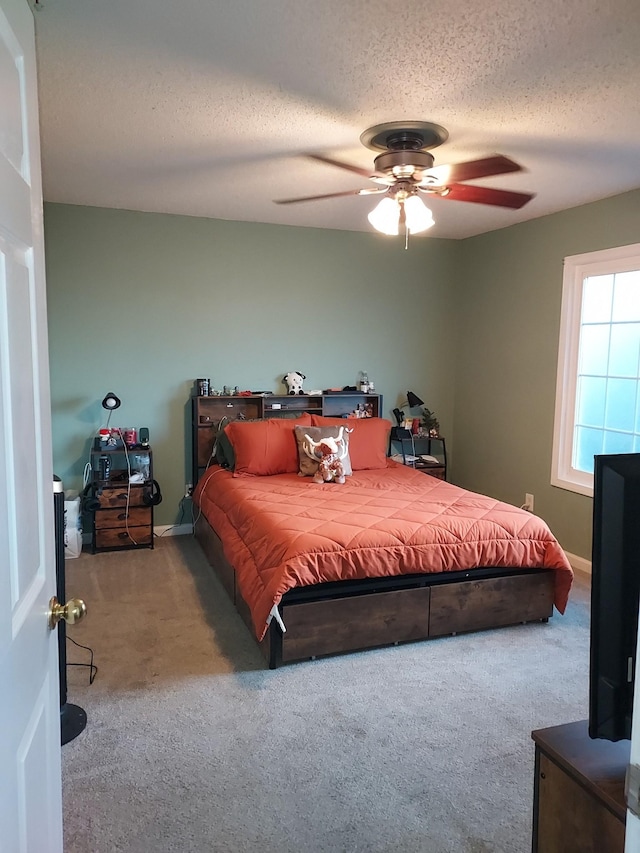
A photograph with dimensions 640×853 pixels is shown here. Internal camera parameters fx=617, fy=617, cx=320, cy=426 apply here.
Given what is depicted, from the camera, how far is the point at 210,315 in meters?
4.70

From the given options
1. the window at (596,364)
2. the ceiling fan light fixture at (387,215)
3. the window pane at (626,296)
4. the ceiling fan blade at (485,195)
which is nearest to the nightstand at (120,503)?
the ceiling fan light fixture at (387,215)

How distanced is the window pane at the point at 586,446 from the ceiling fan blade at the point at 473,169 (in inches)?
82.4

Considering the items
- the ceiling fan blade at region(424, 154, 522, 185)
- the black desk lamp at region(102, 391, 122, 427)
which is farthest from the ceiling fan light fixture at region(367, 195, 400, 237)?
the black desk lamp at region(102, 391, 122, 427)

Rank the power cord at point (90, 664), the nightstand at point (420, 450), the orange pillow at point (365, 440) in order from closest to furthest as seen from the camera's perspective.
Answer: the power cord at point (90, 664)
the orange pillow at point (365, 440)
the nightstand at point (420, 450)

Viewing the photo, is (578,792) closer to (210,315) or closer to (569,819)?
(569,819)

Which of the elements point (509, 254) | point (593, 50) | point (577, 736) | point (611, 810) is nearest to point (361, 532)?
point (577, 736)

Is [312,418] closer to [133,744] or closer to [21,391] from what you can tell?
[133,744]

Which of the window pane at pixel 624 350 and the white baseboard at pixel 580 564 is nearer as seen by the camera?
the window pane at pixel 624 350

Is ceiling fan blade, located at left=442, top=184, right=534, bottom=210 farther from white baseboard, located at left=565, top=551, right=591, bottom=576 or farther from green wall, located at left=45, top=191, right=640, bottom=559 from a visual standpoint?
white baseboard, located at left=565, top=551, right=591, bottom=576

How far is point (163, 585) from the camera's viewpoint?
377cm

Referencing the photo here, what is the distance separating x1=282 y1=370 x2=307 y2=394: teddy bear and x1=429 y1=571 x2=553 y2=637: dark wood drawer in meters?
2.28

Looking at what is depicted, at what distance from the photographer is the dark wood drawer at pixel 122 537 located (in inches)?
169

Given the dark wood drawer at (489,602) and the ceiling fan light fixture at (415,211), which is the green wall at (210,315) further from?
the dark wood drawer at (489,602)

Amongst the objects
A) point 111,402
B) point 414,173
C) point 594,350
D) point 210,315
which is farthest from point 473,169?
point 111,402
